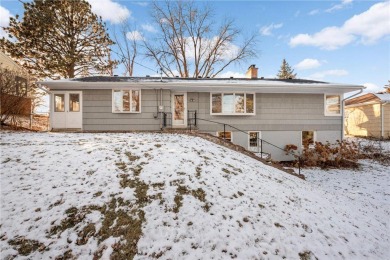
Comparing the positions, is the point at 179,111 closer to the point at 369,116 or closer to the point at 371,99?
the point at 369,116

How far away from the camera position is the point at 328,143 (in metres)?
12.0

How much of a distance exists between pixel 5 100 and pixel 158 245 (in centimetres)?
1210

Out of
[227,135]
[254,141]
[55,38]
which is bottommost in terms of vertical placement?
[254,141]

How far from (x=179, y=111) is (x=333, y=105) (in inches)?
407

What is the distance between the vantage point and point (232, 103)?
12.4 meters

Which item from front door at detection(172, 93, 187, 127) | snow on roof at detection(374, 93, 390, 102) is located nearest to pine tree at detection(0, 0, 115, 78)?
front door at detection(172, 93, 187, 127)

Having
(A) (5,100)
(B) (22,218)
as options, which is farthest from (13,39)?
(B) (22,218)

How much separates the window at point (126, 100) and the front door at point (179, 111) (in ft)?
7.32

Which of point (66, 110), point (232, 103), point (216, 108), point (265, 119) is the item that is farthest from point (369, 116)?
point (66, 110)

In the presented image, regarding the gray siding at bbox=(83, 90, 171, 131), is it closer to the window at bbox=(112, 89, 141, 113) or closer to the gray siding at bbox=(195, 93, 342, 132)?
the window at bbox=(112, 89, 141, 113)

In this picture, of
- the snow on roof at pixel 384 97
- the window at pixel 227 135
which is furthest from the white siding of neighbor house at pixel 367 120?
the window at pixel 227 135

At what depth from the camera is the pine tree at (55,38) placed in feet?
51.0

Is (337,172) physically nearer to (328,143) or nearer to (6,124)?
(328,143)

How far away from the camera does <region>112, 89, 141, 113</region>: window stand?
11.7 metres
